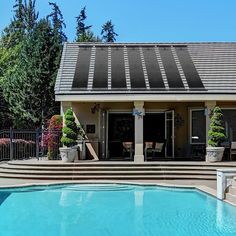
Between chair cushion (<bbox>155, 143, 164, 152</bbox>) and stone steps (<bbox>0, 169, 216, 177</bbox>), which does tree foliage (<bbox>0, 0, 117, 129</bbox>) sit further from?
stone steps (<bbox>0, 169, 216, 177</bbox>)

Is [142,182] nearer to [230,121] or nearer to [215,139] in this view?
[215,139]

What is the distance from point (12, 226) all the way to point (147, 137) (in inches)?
566

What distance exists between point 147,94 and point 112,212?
9271 mm

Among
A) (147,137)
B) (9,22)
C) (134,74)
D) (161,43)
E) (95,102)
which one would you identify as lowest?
(147,137)

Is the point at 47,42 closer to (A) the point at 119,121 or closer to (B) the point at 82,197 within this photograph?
(A) the point at 119,121

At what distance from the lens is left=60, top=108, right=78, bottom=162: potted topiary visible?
18.5 m

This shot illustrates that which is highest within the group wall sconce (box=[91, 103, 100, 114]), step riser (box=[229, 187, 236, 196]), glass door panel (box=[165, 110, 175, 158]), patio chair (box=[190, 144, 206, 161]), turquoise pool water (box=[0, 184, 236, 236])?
Result: wall sconce (box=[91, 103, 100, 114])

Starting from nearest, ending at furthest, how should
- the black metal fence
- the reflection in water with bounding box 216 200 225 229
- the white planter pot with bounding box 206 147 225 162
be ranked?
the reflection in water with bounding box 216 200 225 229 → the white planter pot with bounding box 206 147 225 162 → the black metal fence

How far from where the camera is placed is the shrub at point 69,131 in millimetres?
18625

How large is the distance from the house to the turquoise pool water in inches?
209

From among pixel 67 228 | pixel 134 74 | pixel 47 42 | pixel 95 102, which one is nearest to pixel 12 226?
pixel 67 228

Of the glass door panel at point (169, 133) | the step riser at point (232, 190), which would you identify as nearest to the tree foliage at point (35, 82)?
the glass door panel at point (169, 133)

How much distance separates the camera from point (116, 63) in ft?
75.6

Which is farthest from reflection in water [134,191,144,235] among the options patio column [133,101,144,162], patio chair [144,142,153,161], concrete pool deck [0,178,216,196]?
patio chair [144,142,153,161]
